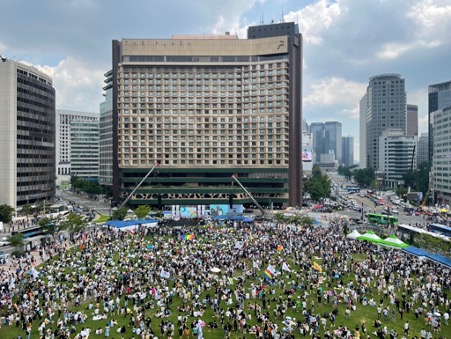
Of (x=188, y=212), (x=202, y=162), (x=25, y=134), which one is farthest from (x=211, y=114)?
(x=25, y=134)

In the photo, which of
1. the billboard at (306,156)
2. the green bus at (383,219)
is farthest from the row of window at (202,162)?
the billboard at (306,156)

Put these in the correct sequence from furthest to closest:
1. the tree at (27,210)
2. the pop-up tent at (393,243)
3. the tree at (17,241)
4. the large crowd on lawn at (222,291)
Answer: the tree at (27,210) → the tree at (17,241) → the pop-up tent at (393,243) → the large crowd on lawn at (222,291)

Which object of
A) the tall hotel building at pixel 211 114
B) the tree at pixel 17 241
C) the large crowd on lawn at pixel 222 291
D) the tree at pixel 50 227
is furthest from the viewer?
the tall hotel building at pixel 211 114

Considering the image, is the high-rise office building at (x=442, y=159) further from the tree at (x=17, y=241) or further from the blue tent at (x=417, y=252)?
Result: the tree at (x=17, y=241)

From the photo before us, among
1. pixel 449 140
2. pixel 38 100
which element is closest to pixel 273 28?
pixel 449 140

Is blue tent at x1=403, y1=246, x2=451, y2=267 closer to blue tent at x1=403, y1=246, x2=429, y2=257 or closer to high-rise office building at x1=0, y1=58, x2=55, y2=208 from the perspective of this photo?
blue tent at x1=403, y1=246, x2=429, y2=257

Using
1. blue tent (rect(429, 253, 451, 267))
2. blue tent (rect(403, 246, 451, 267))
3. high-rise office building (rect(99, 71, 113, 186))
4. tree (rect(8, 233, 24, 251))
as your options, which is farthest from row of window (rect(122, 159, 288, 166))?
blue tent (rect(429, 253, 451, 267))

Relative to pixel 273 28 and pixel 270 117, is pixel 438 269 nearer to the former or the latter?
pixel 270 117
